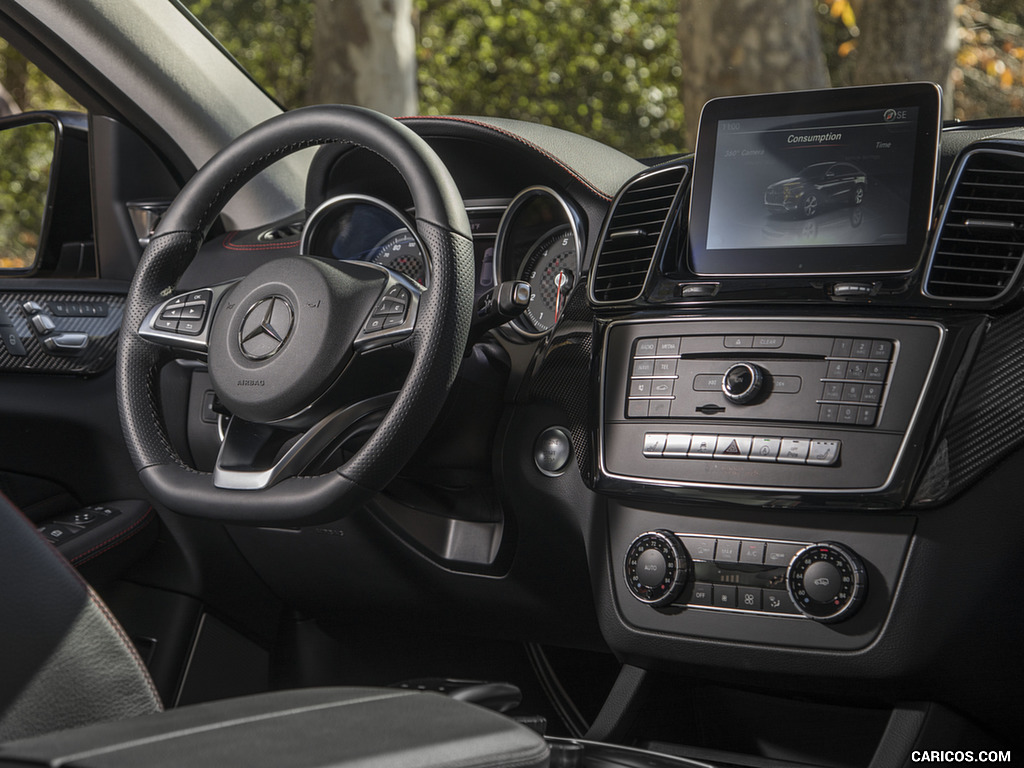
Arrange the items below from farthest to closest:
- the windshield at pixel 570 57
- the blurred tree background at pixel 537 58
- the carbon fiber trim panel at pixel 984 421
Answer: the blurred tree background at pixel 537 58, the windshield at pixel 570 57, the carbon fiber trim panel at pixel 984 421

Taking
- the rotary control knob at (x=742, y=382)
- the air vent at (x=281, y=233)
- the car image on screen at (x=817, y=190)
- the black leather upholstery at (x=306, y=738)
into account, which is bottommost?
the black leather upholstery at (x=306, y=738)

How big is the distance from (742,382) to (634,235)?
0.32 m

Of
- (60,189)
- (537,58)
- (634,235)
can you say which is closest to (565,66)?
(537,58)

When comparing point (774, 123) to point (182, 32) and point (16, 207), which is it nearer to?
point (182, 32)

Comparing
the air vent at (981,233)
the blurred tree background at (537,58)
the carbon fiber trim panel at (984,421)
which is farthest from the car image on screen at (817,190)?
the blurred tree background at (537,58)

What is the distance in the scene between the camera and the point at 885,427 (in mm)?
1452

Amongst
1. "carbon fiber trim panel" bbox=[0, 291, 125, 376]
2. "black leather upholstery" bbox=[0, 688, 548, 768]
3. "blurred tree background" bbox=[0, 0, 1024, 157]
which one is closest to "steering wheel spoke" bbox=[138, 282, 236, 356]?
"carbon fiber trim panel" bbox=[0, 291, 125, 376]

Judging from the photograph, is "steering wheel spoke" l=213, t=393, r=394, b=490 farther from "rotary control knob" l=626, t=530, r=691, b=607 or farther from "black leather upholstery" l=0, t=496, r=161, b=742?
"black leather upholstery" l=0, t=496, r=161, b=742

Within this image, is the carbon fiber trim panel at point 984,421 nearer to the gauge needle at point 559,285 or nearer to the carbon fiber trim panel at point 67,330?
the gauge needle at point 559,285

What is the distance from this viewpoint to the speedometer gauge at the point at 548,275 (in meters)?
Result: 1.93

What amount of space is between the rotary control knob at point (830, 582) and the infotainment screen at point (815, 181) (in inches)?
14.2

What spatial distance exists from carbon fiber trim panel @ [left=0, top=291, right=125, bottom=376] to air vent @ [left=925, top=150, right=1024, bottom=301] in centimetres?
149

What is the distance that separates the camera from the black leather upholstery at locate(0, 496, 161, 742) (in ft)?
3.22

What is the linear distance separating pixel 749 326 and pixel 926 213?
0.85 ft
